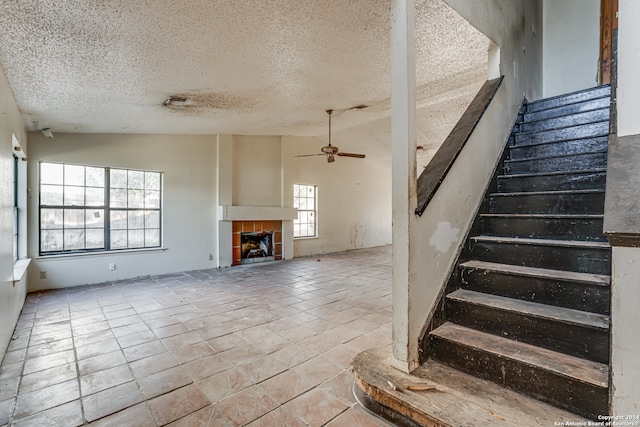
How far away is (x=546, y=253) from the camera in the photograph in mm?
1939

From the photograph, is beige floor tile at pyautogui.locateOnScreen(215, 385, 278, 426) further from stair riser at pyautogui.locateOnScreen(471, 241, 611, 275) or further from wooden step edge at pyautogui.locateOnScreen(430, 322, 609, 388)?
stair riser at pyautogui.locateOnScreen(471, 241, 611, 275)

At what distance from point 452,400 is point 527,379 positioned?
1.25 feet

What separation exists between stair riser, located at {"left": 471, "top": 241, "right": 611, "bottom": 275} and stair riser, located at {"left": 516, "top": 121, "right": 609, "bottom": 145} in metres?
1.37

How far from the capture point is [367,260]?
24.5ft

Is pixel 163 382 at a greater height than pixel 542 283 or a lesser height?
lesser

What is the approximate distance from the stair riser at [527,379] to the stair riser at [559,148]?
1.95 metres

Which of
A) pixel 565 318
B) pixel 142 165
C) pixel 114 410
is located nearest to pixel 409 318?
pixel 565 318

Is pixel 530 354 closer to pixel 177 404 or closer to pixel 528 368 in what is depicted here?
pixel 528 368

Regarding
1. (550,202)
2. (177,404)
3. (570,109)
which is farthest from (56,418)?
(570,109)

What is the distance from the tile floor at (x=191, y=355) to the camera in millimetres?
1796

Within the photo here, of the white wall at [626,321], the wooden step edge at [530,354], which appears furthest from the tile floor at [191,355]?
the white wall at [626,321]

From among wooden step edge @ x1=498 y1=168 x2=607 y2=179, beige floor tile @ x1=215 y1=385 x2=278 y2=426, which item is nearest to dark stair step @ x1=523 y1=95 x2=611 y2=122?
wooden step edge @ x1=498 y1=168 x2=607 y2=179

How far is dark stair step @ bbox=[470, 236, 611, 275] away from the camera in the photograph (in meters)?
1.74

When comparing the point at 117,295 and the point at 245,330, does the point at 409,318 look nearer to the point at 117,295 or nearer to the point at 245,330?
the point at 245,330
